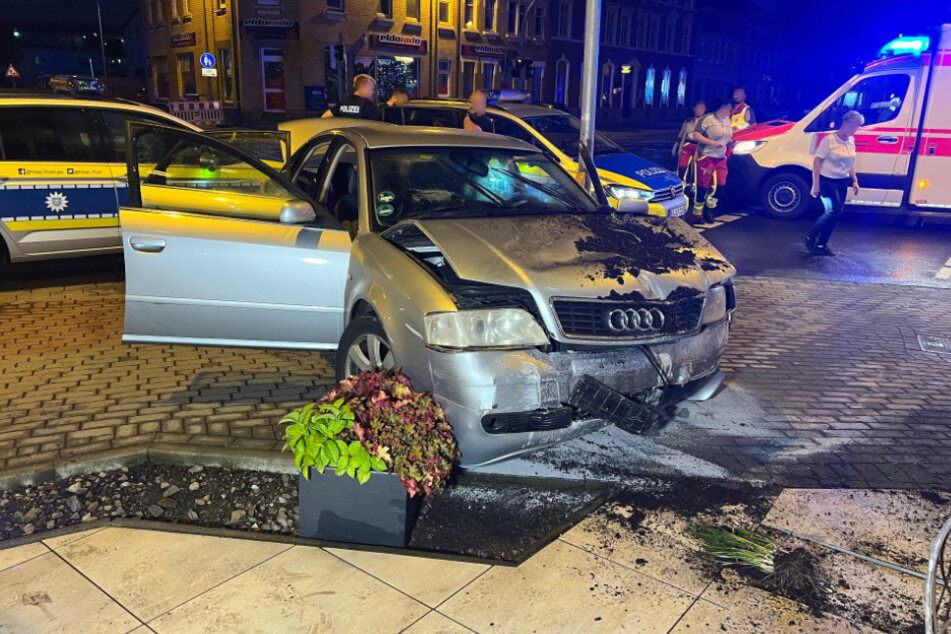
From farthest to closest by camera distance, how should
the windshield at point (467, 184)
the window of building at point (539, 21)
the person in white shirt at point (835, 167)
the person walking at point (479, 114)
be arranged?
the window of building at point (539, 21), the person walking at point (479, 114), the person in white shirt at point (835, 167), the windshield at point (467, 184)

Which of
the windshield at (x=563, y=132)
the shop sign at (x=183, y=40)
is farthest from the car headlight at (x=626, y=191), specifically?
the shop sign at (x=183, y=40)

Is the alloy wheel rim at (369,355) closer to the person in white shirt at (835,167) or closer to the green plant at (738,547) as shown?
the green plant at (738,547)

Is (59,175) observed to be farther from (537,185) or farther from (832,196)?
(832,196)

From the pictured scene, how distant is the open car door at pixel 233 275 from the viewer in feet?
14.2

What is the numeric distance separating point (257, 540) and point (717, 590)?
1950 mm

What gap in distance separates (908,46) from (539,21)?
35429 mm

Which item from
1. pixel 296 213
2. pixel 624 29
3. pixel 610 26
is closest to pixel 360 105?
pixel 296 213

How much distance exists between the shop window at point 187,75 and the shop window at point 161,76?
217cm

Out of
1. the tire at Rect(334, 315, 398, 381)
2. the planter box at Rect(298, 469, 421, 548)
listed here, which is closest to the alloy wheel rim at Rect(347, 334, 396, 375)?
the tire at Rect(334, 315, 398, 381)

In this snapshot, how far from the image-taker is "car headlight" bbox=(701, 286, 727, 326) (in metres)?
3.90

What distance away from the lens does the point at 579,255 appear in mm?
3789

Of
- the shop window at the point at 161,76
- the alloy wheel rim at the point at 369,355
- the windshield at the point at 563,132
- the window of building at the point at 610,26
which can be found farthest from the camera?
the window of building at the point at 610,26

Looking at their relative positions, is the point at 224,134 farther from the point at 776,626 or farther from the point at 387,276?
the point at 776,626

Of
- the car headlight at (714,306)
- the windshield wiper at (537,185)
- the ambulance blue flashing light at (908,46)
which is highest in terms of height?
the ambulance blue flashing light at (908,46)
